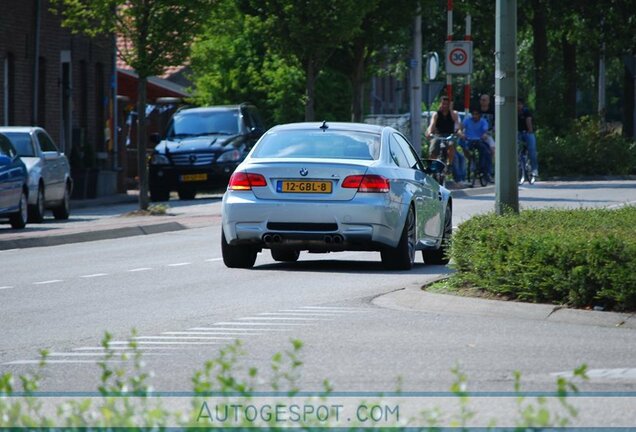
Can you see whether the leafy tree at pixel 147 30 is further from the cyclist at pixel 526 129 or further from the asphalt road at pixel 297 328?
the asphalt road at pixel 297 328

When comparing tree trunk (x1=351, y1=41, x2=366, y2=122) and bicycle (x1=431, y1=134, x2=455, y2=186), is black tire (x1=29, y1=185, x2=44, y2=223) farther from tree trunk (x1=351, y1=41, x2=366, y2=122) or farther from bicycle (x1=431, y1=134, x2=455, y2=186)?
tree trunk (x1=351, y1=41, x2=366, y2=122)

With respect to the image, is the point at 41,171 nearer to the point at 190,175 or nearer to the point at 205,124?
the point at 190,175

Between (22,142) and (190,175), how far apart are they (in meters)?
7.13

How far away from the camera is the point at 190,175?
3644 centimetres

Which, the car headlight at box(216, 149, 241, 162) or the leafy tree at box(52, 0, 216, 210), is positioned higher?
the leafy tree at box(52, 0, 216, 210)

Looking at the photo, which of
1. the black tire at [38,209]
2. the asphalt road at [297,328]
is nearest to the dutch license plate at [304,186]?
the asphalt road at [297,328]

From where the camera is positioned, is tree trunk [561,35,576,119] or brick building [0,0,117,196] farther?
tree trunk [561,35,576,119]

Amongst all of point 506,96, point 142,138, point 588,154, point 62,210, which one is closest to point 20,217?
point 142,138

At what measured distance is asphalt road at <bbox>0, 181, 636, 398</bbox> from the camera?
9195 mm

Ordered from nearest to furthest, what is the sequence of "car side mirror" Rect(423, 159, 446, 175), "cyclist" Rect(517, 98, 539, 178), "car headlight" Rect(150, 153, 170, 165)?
"car side mirror" Rect(423, 159, 446, 175) < "cyclist" Rect(517, 98, 539, 178) < "car headlight" Rect(150, 153, 170, 165)

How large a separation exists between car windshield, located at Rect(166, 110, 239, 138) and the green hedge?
23.2m

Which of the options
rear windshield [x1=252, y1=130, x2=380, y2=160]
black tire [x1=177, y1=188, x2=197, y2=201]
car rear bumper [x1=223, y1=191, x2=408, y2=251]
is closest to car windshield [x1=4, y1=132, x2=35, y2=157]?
black tire [x1=177, y1=188, x2=197, y2=201]

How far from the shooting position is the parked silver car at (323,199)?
16.1 m

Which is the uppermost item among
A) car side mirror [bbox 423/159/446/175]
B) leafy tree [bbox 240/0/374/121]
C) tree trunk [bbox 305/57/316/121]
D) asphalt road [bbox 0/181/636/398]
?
leafy tree [bbox 240/0/374/121]
